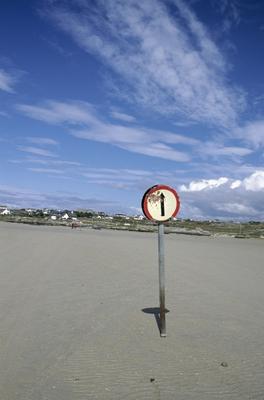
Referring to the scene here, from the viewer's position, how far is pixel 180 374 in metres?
6.34

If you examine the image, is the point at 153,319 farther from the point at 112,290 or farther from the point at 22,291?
the point at 22,291

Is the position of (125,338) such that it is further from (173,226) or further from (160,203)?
(173,226)

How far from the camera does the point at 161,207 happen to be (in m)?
8.26

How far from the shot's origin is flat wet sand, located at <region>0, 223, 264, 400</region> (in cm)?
591

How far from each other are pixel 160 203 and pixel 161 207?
7 centimetres

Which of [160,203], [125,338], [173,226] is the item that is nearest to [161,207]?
[160,203]

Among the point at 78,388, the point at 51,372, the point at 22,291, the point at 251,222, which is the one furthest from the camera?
the point at 251,222

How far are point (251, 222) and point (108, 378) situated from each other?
4185 inches

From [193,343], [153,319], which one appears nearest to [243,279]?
[153,319]

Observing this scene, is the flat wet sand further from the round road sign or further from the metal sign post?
the round road sign

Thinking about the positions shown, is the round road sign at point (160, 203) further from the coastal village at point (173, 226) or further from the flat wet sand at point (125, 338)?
the coastal village at point (173, 226)

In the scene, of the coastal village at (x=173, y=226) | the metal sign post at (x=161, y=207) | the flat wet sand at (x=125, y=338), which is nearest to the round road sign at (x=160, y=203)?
the metal sign post at (x=161, y=207)

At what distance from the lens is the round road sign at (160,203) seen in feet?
27.0

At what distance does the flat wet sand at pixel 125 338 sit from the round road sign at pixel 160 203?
206cm
